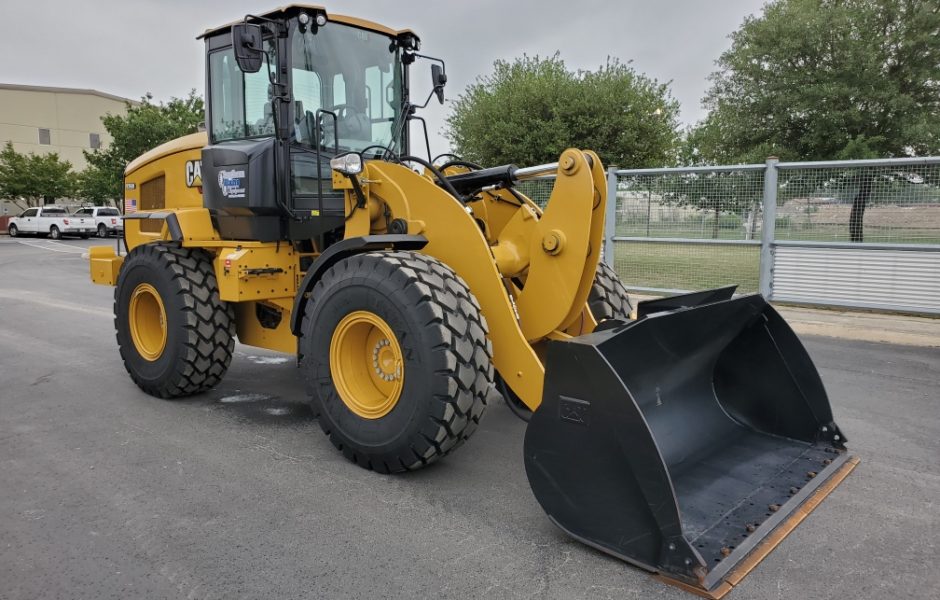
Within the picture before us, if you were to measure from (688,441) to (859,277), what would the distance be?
6172mm

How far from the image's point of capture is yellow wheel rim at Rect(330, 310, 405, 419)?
3854mm

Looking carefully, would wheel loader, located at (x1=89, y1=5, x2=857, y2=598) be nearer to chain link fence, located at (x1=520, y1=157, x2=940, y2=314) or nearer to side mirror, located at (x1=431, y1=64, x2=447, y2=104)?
side mirror, located at (x1=431, y1=64, x2=447, y2=104)

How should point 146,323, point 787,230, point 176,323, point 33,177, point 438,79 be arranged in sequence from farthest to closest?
1. point 33,177
2. point 787,230
3. point 146,323
4. point 438,79
5. point 176,323

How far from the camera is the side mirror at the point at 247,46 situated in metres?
4.12

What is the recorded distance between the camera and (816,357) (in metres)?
6.84

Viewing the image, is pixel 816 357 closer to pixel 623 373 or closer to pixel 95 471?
pixel 623 373

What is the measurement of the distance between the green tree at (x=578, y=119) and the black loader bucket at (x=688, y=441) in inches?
606

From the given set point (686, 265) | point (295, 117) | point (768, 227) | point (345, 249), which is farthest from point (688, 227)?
point (345, 249)

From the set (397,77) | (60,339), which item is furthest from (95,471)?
(60,339)

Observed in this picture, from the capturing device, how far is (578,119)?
18875mm

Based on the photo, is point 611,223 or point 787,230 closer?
point 787,230

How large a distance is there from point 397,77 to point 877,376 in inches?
197

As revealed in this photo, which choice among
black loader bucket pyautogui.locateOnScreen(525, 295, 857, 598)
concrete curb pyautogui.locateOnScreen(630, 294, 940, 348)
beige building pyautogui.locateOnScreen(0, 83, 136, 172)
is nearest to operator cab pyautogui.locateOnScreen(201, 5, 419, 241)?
black loader bucket pyautogui.locateOnScreen(525, 295, 857, 598)

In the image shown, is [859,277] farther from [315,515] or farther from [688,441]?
[315,515]
